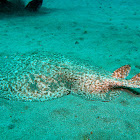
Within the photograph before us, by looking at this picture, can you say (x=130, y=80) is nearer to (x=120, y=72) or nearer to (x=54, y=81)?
(x=120, y=72)

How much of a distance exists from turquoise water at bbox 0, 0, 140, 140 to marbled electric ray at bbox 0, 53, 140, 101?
0.03 m

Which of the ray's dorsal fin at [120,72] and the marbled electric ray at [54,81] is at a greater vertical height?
the ray's dorsal fin at [120,72]

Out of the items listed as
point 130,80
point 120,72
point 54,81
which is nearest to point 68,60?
point 54,81

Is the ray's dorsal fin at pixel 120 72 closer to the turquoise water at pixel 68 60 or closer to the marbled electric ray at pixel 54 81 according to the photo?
the marbled electric ray at pixel 54 81

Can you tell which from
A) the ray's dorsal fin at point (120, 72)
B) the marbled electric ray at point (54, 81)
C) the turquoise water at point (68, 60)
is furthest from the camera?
the ray's dorsal fin at point (120, 72)

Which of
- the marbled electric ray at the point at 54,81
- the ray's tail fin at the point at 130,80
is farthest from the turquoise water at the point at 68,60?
the ray's tail fin at the point at 130,80

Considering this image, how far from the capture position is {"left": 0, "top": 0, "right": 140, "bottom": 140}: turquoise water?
282 centimetres

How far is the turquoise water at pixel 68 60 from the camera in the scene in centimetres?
282

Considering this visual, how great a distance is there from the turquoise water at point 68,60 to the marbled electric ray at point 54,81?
0.11 ft

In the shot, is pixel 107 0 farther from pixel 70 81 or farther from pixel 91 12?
pixel 70 81

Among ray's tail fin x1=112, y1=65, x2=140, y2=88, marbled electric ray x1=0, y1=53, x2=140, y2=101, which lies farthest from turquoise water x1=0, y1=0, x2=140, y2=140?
ray's tail fin x1=112, y1=65, x2=140, y2=88

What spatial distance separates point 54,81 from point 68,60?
0.93m

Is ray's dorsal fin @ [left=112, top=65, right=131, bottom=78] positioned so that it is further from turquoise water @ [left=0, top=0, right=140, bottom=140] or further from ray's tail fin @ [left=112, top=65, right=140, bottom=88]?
turquoise water @ [left=0, top=0, right=140, bottom=140]

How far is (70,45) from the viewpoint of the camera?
21.3 feet
